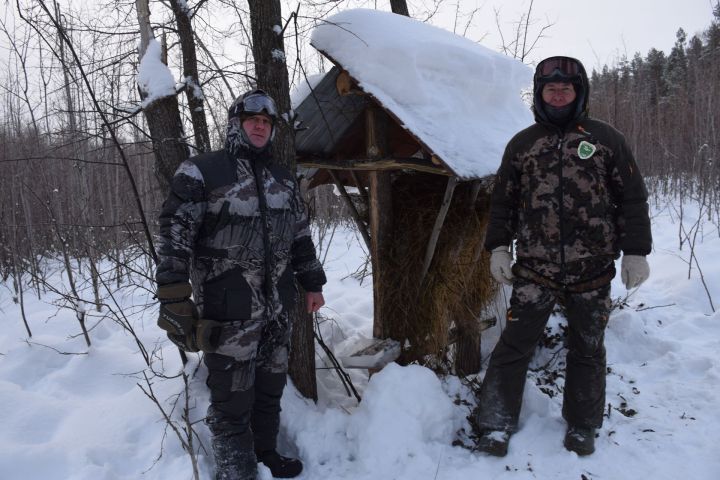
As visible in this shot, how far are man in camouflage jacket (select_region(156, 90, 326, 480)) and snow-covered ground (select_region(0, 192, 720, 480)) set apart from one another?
1.56ft

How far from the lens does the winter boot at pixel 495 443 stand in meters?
2.82

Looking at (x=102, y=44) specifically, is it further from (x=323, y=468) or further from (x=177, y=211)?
(x=323, y=468)

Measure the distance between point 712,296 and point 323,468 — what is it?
5283mm

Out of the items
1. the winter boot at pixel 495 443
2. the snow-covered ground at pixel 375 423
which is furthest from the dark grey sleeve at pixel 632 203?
the winter boot at pixel 495 443

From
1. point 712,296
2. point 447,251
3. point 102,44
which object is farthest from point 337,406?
point 712,296

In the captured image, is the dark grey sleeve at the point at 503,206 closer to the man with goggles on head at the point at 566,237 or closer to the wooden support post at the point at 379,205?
the man with goggles on head at the point at 566,237

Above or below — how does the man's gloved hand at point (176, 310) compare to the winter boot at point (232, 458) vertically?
above

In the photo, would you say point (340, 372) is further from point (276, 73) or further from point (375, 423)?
point (276, 73)

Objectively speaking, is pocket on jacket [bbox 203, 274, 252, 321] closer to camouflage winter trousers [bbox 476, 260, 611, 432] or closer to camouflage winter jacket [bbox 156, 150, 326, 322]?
camouflage winter jacket [bbox 156, 150, 326, 322]

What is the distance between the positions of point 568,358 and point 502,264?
2.53ft

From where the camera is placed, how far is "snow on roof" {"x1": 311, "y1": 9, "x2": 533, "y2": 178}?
9.84 feet

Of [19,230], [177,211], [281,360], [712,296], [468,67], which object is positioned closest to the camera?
[177,211]

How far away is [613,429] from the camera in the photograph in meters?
3.04

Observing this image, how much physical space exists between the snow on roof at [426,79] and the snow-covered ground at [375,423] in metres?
1.64
